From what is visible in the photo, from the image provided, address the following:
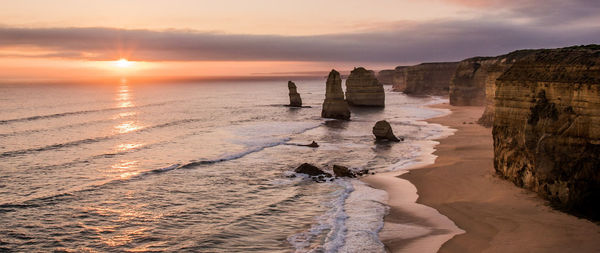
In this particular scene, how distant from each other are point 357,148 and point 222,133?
1876cm

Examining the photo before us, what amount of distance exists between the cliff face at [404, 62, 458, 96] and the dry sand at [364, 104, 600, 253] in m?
115

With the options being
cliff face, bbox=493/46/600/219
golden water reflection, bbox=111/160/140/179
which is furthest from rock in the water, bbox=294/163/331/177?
golden water reflection, bbox=111/160/140/179

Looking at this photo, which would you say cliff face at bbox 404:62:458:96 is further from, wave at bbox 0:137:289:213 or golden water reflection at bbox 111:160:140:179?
golden water reflection at bbox 111:160:140:179

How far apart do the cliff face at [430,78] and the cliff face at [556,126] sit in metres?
120

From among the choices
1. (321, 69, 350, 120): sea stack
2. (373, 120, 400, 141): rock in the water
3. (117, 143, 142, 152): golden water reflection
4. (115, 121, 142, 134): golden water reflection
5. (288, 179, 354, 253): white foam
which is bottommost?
(288, 179, 354, 253): white foam

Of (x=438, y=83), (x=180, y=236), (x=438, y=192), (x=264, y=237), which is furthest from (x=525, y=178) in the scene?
(x=438, y=83)

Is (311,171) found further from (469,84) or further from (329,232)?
(469,84)

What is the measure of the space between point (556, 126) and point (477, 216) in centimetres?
528

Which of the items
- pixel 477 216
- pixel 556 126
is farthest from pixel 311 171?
pixel 556 126

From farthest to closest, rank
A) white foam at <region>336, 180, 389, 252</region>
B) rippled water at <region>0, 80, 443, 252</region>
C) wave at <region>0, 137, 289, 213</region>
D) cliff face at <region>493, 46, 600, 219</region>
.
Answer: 1. wave at <region>0, 137, 289, 213</region>
2. rippled water at <region>0, 80, 443, 252</region>
3. cliff face at <region>493, 46, 600, 219</region>
4. white foam at <region>336, 180, 389, 252</region>

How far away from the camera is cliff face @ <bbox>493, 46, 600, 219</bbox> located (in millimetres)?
17016

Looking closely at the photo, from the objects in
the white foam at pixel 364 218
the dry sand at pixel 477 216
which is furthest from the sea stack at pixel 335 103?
the white foam at pixel 364 218

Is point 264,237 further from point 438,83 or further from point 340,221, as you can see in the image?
point 438,83

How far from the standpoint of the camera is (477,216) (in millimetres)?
18562
